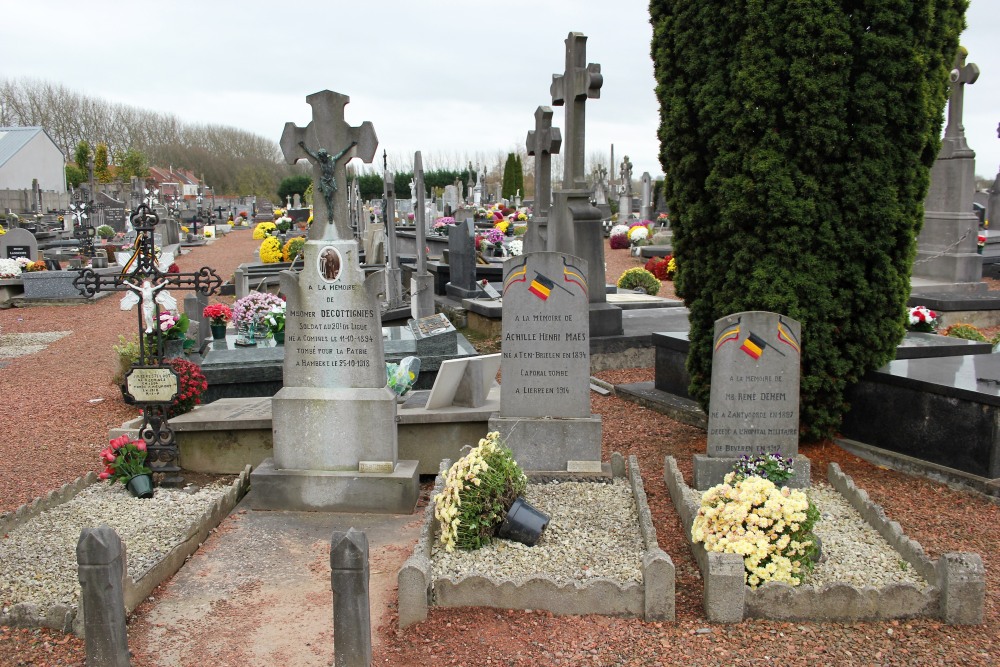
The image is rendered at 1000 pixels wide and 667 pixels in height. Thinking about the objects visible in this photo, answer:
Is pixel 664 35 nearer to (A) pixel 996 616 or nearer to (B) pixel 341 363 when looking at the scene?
(B) pixel 341 363

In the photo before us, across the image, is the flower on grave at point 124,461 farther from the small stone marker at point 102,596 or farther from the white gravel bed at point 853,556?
the white gravel bed at point 853,556

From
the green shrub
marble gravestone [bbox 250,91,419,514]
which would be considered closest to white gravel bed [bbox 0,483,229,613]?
marble gravestone [bbox 250,91,419,514]

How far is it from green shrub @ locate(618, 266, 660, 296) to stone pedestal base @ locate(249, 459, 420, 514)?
11841mm

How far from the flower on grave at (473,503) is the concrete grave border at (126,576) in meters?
1.71

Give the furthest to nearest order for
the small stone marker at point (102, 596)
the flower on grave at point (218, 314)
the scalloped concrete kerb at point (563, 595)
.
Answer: the flower on grave at point (218, 314) → the scalloped concrete kerb at point (563, 595) → the small stone marker at point (102, 596)

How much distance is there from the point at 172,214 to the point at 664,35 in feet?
116

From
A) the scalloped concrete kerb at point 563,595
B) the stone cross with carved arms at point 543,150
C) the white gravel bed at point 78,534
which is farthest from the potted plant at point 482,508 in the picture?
the stone cross with carved arms at point 543,150

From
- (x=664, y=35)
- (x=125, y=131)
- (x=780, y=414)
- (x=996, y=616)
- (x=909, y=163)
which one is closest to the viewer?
(x=996, y=616)

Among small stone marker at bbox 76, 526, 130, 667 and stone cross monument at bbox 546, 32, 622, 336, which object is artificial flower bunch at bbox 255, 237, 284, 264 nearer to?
stone cross monument at bbox 546, 32, 622, 336

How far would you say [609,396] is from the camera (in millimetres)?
9844

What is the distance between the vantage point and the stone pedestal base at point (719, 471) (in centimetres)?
624

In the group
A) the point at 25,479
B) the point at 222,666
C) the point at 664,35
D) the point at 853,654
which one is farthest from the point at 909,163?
the point at 25,479

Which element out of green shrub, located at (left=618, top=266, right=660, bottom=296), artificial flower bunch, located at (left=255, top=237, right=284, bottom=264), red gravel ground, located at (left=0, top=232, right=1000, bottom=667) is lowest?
red gravel ground, located at (left=0, top=232, right=1000, bottom=667)

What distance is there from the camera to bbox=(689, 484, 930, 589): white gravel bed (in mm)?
4832
